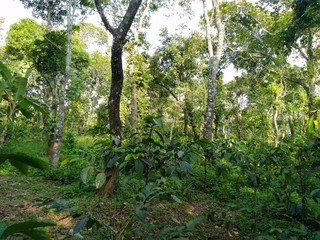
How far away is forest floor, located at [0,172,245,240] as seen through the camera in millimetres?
3189

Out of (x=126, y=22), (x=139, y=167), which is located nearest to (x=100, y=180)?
(x=139, y=167)

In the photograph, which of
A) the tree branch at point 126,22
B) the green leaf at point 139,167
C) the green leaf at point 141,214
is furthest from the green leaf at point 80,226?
the tree branch at point 126,22

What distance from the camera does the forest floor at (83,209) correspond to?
319 cm

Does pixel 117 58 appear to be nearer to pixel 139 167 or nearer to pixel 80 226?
pixel 139 167

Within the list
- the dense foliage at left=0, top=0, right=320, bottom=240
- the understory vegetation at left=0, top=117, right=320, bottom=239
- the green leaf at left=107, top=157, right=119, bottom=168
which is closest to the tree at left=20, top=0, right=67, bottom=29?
the dense foliage at left=0, top=0, right=320, bottom=240

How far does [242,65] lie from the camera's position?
721 inches

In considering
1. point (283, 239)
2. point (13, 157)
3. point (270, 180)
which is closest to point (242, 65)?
point (270, 180)

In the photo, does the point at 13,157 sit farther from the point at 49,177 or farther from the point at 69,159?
the point at 49,177

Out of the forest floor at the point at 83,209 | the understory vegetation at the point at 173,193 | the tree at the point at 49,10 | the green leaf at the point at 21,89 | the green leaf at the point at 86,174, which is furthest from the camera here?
the tree at the point at 49,10

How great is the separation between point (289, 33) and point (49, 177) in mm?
8410

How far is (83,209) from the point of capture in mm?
3480

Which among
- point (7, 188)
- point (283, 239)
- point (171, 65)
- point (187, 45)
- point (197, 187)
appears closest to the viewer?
point (283, 239)

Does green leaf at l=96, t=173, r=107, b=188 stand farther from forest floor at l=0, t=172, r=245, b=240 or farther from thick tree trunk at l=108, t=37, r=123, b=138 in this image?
thick tree trunk at l=108, t=37, r=123, b=138

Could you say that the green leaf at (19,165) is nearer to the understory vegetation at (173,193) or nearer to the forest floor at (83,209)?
the understory vegetation at (173,193)
